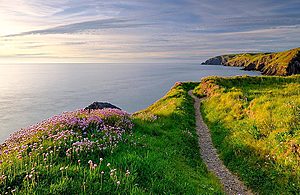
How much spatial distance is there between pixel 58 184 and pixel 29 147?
347cm

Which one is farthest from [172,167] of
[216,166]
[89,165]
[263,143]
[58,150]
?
[263,143]

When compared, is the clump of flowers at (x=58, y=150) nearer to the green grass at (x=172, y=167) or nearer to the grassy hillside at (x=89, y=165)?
the grassy hillside at (x=89, y=165)

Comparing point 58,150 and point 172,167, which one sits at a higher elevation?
point 58,150

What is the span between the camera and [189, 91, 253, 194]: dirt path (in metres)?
11.7

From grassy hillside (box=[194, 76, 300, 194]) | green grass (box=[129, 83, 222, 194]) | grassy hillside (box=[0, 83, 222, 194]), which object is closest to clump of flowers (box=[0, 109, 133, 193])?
grassy hillside (box=[0, 83, 222, 194])

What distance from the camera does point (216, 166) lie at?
14.6 m

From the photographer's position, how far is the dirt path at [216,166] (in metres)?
11.7

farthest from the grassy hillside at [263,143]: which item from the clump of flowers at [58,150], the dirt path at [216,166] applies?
the clump of flowers at [58,150]

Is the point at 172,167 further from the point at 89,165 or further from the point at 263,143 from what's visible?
the point at 263,143

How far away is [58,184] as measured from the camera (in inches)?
244

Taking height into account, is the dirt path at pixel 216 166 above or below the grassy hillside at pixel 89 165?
below

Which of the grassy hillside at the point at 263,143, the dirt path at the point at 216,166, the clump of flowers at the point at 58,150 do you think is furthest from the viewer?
the dirt path at the point at 216,166

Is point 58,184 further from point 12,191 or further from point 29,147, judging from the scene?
point 29,147

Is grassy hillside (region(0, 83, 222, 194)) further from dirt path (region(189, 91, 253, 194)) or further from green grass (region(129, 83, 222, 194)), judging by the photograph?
dirt path (region(189, 91, 253, 194))
